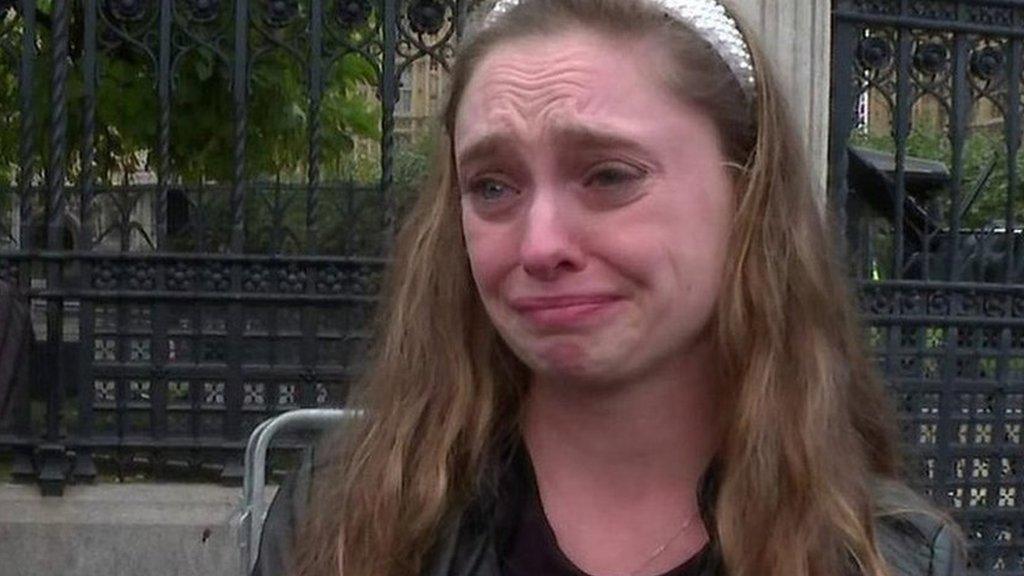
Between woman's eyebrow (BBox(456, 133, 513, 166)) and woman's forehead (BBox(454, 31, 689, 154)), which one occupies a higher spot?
woman's forehead (BBox(454, 31, 689, 154))

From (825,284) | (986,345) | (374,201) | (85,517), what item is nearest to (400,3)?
(374,201)

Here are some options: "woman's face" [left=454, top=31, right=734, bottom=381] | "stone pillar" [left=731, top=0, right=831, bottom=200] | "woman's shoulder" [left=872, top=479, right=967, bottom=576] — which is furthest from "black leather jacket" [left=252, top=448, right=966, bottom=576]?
"stone pillar" [left=731, top=0, right=831, bottom=200]

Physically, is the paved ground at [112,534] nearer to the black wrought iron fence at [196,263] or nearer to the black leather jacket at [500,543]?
the black wrought iron fence at [196,263]

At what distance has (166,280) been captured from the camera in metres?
5.37

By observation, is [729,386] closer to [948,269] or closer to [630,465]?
[630,465]

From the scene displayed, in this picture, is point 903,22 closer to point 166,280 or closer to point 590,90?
point 166,280

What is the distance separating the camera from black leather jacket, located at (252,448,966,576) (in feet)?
5.57

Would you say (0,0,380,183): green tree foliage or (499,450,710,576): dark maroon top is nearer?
(499,450,710,576): dark maroon top

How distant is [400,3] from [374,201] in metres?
0.66

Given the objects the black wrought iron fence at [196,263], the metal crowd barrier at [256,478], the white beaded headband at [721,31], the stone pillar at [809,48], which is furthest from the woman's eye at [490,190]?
the stone pillar at [809,48]

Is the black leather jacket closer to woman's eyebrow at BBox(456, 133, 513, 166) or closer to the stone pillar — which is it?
woman's eyebrow at BBox(456, 133, 513, 166)

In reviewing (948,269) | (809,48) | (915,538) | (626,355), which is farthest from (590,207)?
(948,269)

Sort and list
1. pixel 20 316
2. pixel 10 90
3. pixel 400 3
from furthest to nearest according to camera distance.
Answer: pixel 10 90, pixel 400 3, pixel 20 316

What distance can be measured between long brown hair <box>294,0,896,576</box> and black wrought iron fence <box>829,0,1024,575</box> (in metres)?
4.13
